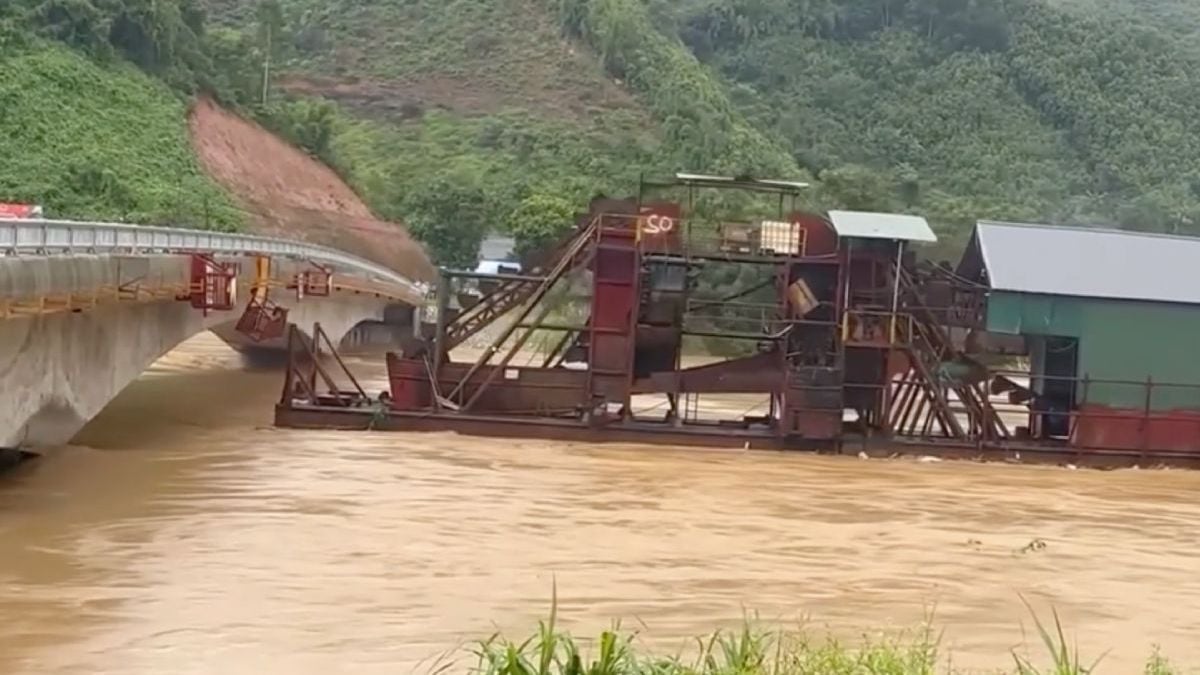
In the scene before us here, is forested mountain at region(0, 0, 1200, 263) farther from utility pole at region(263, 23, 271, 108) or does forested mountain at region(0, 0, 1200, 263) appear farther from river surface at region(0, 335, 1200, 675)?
river surface at region(0, 335, 1200, 675)

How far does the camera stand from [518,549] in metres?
18.9

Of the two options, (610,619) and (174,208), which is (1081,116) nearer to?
(174,208)

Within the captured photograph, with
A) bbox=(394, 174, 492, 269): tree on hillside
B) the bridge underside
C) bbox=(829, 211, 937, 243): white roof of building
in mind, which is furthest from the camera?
bbox=(394, 174, 492, 269): tree on hillside

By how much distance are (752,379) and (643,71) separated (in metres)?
88.9

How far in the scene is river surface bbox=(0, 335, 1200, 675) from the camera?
13914 mm

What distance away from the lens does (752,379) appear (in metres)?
33.0

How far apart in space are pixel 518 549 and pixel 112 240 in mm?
9677

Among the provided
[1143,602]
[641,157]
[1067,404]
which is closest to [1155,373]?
[1067,404]

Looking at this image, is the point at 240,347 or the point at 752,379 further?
the point at 240,347

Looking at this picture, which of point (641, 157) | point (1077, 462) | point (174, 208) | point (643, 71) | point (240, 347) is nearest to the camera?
point (1077, 462)

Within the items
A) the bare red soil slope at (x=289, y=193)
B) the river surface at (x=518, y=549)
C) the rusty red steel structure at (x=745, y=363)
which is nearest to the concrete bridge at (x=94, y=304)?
the river surface at (x=518, y=549)

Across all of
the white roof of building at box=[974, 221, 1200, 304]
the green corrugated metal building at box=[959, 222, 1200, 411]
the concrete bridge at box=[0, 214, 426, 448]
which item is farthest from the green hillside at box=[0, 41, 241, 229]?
the green corrugated metal building at box=[959, 222, 1200, 411]

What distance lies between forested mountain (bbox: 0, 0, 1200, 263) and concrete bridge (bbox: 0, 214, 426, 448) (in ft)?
150

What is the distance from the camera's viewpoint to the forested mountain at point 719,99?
88.1 meters
